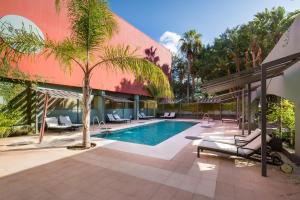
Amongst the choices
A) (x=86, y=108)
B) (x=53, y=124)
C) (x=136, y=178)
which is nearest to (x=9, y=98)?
(x=53, y=124)

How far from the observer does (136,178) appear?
4.94 meters

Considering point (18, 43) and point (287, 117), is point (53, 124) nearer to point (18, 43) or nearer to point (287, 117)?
point (18, 43)

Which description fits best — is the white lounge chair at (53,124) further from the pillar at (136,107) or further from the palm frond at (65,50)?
the pillar at (136,107)

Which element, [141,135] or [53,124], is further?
[141,135]

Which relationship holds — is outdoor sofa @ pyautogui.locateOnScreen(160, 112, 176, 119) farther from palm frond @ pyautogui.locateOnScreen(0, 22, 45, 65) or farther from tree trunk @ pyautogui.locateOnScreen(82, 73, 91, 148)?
palm frond @ pyautogui.locateOnScreen(0, 22, 45, 65)

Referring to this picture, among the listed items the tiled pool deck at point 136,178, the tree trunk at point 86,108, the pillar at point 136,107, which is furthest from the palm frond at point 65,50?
the pillar at point 136,107

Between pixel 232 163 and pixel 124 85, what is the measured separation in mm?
16737

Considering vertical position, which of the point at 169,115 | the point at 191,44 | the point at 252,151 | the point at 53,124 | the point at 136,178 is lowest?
the point at 136,178

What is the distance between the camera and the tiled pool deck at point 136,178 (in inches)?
159

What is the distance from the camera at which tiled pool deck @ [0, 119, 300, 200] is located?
4.05 meters

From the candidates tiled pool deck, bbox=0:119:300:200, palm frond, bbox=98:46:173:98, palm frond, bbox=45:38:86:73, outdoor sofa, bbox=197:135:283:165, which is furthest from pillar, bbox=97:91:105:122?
outdoor sofa, bbox=197:135:283:165

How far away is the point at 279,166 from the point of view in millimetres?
5828

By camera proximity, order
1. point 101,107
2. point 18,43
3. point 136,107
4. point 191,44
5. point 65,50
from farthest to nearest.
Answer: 1. point 191,44
2. point 136,107
3. point 101,107
4. point 65,50
5. point 18,43

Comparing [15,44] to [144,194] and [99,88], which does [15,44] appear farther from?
[99,88]
